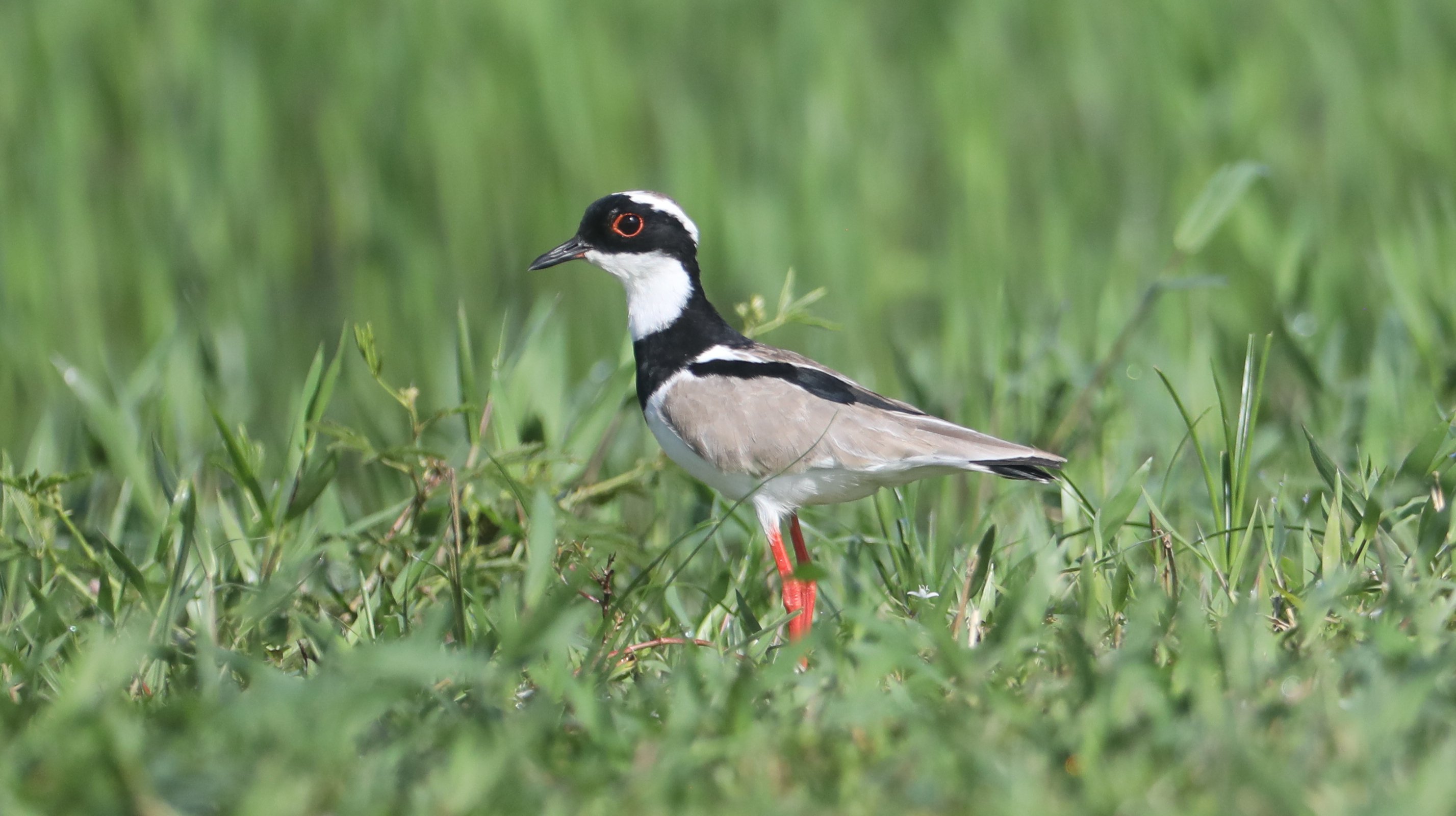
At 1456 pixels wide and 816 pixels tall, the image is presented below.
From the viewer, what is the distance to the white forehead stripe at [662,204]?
4.36 metres

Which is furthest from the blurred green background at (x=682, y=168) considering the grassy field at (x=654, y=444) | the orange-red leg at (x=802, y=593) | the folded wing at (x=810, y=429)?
the orange-red leg at (x=802, y=593)

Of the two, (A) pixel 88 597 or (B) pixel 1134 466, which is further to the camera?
(B) pixel 1134 466

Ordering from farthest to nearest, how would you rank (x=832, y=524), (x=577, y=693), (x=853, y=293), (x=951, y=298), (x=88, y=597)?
(x=853, y=293) → (x=951, y=298) → (x=832, y=524) → (x=88, y=597) → (x=577, y=693)

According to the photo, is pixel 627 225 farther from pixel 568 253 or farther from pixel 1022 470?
pixel 1022 470

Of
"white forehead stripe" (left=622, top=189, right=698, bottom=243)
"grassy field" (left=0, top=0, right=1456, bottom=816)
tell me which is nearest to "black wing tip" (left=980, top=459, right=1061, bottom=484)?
"grassy field" (left=0, top=0, right=1456, bottom=816)

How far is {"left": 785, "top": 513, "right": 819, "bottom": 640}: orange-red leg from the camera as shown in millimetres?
3527

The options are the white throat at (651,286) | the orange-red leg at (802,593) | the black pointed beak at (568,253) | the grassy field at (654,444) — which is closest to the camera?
the grassy field at (654,444)

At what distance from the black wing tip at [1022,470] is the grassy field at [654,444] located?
13cm

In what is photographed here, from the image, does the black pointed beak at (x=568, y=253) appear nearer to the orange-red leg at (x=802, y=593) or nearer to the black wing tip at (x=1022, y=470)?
the orange-red leg at (x=802, y=593)

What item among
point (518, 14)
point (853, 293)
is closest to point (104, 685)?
point (853, 293)

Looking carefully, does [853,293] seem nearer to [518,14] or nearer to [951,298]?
[951,298]

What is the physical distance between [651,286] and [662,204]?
25 centimetres

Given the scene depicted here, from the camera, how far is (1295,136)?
24.5ft

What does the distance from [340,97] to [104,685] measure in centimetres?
470
